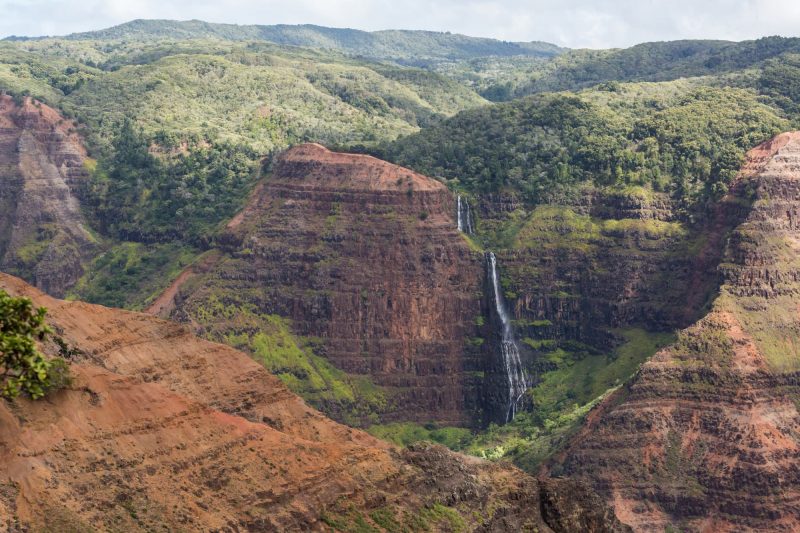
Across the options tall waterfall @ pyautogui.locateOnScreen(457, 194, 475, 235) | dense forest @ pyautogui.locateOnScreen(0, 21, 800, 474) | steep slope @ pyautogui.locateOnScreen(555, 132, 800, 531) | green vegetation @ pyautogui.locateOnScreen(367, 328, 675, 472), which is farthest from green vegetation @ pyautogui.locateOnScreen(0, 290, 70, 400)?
tall waterfall @ pyautogui.locateOnScreen(457, 194, 475, 235)

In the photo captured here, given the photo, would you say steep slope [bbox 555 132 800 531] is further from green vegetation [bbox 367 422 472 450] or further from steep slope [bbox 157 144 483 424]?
steep slope [bbox 157 144 483 424]

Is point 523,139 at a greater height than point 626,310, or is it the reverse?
point 523,139

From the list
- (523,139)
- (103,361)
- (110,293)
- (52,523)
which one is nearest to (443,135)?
(523,139)

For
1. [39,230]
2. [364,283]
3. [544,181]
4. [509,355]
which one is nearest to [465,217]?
[544,181]

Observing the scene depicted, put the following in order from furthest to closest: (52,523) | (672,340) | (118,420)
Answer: (672,340) → (118,420) → (52,523)

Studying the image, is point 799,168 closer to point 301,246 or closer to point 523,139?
point 523,139

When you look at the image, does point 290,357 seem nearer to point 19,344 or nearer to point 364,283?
point 364,283
